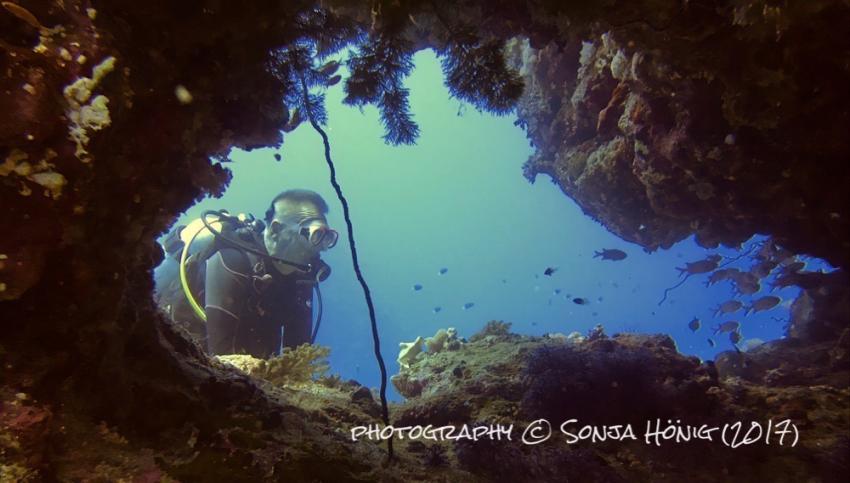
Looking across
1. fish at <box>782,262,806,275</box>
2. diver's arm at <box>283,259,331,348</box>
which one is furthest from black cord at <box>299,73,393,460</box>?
fish at <box>782,262,806,275</box>

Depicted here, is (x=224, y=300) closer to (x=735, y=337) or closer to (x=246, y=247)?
(x=246, y=247)

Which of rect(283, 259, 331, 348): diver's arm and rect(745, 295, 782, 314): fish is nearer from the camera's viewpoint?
rect(283, 259, 331, 348): diver's arm

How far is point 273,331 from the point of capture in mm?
6965

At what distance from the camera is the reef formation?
181 centimetres

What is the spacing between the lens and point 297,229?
319 inches

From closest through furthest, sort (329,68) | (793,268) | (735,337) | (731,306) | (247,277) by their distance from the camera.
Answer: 1. (329,68)
2. (247,277)
3. (793,268)
4. (735,337)
5. (731,306)

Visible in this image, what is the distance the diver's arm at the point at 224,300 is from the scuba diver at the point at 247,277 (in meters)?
0.01

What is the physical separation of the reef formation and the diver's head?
2.83m

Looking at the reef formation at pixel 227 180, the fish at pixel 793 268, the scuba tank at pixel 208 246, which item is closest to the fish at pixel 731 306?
the fish at pixel 793 268

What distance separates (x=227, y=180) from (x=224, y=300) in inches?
158

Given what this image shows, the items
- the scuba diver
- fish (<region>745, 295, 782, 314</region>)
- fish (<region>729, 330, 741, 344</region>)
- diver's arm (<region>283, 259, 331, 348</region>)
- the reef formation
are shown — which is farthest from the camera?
fish (<region>729, 330, 741, 344</region>)

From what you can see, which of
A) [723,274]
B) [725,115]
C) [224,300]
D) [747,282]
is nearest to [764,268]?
[723,274]

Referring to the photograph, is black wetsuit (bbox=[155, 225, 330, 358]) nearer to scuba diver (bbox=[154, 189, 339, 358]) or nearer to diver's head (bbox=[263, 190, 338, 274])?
scuba diver (bbox=[154, 189, 339, 358])

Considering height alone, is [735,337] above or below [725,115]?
above
